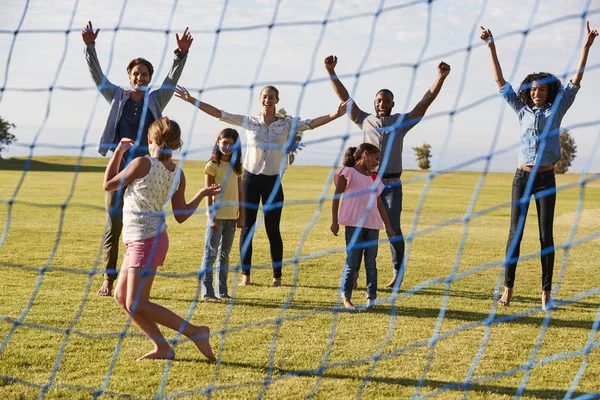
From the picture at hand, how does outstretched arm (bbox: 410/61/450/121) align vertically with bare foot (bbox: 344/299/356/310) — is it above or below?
above

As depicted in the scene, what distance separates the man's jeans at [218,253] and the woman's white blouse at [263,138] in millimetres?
600

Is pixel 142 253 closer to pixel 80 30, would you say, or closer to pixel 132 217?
pixel 132 217

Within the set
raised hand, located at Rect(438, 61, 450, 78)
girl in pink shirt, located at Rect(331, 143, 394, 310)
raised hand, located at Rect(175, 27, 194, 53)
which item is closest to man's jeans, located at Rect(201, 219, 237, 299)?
girl in pink shirt, located at Rect(331, 143, 394, 310)

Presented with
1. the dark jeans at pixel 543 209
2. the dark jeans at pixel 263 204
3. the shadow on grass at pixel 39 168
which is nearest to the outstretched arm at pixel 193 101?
the dark jeans at pixel 263 204

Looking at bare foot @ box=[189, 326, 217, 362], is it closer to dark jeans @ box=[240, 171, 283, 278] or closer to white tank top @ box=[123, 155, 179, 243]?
white tank top @ box=[123, 155, 179, 243]

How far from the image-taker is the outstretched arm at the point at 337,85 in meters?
5.72

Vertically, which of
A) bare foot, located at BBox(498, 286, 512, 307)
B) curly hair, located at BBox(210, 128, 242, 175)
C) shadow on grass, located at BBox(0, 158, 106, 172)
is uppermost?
curly hair, located at BBox(210, 128, 242, 175)

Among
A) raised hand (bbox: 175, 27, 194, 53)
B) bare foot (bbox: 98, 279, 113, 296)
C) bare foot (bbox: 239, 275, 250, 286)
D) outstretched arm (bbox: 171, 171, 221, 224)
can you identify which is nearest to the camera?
outstretched arm (bbox: 171, 171, 221, 224)

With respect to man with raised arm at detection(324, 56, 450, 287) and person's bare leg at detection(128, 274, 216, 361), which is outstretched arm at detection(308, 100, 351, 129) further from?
person's bare leg at detection(128, 274, 216, 361)

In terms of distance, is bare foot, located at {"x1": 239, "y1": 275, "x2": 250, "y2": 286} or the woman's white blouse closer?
the woman's white blouse

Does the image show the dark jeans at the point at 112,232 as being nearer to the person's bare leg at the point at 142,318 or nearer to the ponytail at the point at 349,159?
the person's bare leg at the point at 142,318

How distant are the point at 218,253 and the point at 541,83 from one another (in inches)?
107

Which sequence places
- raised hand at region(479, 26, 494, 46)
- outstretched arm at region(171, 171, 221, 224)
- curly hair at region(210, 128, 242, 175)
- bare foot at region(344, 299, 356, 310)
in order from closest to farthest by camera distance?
outstretched arm at region(171, 171, 221, 224), raised hand at region(479, 26, 494, 46), bare foot at region(344, 299, 356, 310), curly hair at region(210, 128, 242, 175)

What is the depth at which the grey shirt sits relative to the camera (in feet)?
21.1
